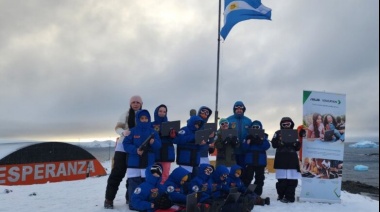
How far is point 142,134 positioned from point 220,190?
190 centimetres

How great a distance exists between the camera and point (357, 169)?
62.8 meters

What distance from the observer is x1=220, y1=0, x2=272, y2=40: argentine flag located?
12695 millimetres

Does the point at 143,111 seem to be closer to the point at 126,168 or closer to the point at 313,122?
the point at 126,168

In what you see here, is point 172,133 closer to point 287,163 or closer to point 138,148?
point 138,148

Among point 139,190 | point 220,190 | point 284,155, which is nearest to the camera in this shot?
point 139,190

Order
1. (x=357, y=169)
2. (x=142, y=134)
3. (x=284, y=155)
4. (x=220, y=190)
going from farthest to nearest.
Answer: (x=357, y=169)
(x=284, y=155)
(x=220, y=190)
(x=142, y=134)

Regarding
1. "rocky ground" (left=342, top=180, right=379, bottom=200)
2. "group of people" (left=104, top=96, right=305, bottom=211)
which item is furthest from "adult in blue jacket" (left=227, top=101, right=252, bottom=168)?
"rocky ground" (left=342, top=180, right=379, bottom=200)

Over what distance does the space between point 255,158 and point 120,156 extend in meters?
3.17

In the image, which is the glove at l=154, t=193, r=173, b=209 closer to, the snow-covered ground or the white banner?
the snow-covered ground

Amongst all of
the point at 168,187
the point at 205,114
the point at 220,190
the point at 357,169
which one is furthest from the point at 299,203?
the point at 357,169

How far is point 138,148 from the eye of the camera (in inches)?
260

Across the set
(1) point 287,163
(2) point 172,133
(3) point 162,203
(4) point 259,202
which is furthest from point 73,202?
(1) point 287,163

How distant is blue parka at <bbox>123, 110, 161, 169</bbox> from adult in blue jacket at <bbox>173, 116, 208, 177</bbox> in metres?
0.78

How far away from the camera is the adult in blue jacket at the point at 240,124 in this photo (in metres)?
8.87
